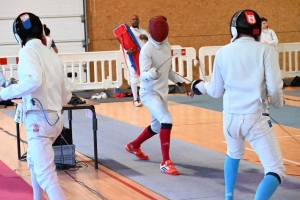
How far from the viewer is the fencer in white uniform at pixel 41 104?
3965 millimetres

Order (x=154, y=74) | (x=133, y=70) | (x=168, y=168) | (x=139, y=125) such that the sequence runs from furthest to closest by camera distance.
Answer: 1. (x=133, y=70)
2. (x=139, y=125)
3. (x=168, y=168)
4. (x=154, y=74)

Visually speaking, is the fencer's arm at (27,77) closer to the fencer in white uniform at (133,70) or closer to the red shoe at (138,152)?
the red shoe at (138,152)

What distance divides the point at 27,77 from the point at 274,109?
6.82 m

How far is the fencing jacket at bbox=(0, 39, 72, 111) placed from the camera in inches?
153

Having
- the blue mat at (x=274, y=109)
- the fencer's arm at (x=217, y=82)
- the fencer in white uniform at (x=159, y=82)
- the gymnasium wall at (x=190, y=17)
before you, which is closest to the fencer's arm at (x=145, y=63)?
the fencer in white uniform at (x=159, y=82)

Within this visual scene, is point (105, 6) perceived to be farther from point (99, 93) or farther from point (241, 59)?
point (241, 59)

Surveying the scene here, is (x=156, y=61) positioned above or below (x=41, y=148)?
above

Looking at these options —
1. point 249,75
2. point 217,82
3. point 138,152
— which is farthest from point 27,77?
point 138,152

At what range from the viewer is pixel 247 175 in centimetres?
579

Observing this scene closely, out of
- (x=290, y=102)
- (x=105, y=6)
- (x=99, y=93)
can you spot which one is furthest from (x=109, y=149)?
(x=105, y=6)

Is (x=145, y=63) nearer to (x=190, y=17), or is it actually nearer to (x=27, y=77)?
(x=27, y=77)

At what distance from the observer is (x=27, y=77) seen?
388cm

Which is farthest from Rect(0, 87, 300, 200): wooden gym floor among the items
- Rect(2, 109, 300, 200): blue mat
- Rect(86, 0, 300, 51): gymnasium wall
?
Rect(86, 0, 300, 51): gymnasium wall

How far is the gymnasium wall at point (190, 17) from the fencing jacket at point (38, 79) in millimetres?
10132
